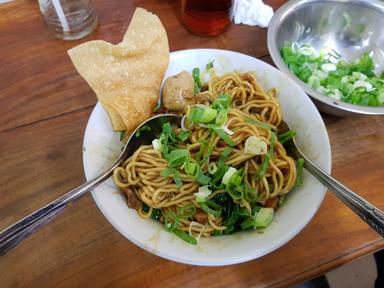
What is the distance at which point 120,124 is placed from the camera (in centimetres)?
100

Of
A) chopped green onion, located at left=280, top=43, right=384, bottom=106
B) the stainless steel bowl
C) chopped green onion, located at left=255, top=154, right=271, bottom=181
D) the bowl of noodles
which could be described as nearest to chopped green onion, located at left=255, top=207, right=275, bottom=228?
the bowl of noodles

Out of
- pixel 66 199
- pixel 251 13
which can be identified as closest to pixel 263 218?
pixel 66 199

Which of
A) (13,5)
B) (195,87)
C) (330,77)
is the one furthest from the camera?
(13,5)

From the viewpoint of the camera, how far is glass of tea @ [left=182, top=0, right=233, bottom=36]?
4.60 feet

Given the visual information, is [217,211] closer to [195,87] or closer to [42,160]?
[195,87]

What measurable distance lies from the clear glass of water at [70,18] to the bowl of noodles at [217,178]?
1.95 ft

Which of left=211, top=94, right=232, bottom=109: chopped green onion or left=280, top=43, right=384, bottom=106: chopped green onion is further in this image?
left=280, top=43, right=384, bottom=106: chopped green onion

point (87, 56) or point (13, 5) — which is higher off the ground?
point (87, 56)

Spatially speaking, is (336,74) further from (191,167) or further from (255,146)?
(191,167)

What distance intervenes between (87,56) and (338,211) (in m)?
0.88

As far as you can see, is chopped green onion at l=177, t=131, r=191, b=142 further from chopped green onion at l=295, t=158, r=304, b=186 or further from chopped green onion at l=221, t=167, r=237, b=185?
chopped green onion at l=295, t=158, r=304, b=186

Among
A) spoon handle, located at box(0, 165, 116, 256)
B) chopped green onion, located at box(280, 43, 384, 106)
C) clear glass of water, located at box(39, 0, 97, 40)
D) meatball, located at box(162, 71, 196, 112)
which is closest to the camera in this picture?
spoon handle, located at box(0, 165, 116, 256)

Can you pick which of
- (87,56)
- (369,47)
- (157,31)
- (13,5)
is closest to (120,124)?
(87,56)

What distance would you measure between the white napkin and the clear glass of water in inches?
24.5
